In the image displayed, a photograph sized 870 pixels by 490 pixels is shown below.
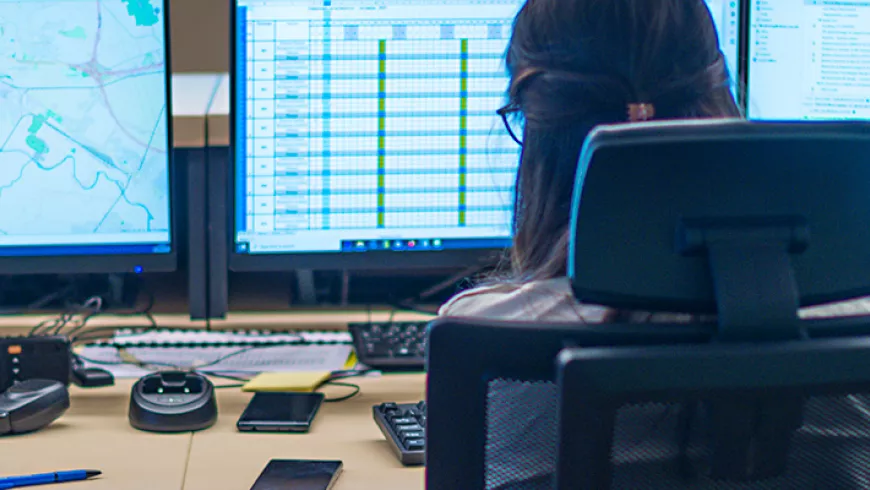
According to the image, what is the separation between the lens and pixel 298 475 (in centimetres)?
76

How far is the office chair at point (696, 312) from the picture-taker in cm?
46

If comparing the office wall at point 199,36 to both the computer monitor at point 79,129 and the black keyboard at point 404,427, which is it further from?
the black keyboard at point 404,427

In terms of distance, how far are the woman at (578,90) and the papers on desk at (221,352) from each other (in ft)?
1.78

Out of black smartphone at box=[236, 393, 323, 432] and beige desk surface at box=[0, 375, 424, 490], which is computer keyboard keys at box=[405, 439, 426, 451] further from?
black smartphone at box=[236, 393, 323, 432]

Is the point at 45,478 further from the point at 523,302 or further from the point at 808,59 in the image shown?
the point at 808,59

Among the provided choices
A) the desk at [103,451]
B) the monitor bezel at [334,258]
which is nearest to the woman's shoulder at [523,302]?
the desk at [103,451]

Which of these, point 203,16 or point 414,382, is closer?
point 414,382

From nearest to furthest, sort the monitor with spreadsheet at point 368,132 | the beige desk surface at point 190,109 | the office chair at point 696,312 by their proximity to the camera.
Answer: the office chair at point 696,312 < the monitor with spreadsheet at point 368,132 < the beige desk surface at point 190,109

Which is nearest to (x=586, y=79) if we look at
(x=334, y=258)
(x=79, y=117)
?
(x=334, y=258)

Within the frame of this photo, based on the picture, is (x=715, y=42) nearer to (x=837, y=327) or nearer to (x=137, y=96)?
(x=837, y=327)

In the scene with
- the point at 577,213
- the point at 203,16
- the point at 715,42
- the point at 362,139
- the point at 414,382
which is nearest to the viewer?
the point at 577,213

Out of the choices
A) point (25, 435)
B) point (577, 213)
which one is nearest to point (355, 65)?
point (25, 435)

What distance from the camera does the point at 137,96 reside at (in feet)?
3.63

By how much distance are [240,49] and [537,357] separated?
78 cm
